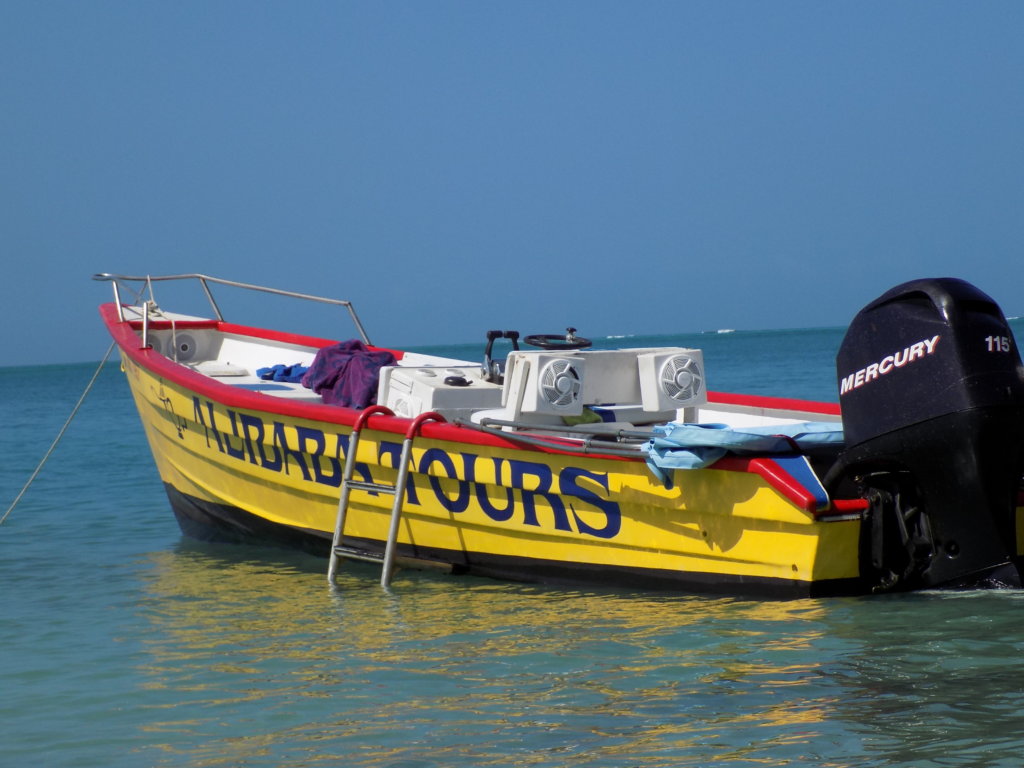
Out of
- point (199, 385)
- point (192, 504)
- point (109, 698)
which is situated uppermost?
point (199, 385)

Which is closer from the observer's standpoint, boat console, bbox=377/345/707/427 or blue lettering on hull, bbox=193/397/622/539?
blue lettering on hull, bbox=193/397/622/539

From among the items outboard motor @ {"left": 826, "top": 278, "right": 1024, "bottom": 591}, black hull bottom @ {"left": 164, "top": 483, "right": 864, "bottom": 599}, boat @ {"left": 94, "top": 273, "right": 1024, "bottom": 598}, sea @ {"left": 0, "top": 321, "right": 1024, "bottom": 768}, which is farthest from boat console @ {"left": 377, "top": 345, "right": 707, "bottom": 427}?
outboard motor @ {"left": 826, "top": 278, "right": 1024, "bottom": 591}

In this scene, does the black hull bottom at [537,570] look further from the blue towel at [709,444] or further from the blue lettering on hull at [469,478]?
the blue towel at [709,444]

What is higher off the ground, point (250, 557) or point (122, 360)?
point (122, 360)

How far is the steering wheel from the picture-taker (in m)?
6.53

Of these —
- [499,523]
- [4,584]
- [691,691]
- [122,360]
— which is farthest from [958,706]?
[122,360]

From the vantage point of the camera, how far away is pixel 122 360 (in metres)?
9.26

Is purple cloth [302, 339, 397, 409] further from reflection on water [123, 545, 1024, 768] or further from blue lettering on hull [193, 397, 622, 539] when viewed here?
reflection on water [123, 545, 1024, 768]

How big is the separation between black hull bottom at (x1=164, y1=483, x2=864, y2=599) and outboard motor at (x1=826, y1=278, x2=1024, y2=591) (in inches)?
17.3

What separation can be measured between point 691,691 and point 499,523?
1844 mm

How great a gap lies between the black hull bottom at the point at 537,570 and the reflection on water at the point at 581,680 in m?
0.07

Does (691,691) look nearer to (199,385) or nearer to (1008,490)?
(1008,490)

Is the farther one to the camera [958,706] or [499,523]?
[499,523]

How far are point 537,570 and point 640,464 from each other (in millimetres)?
Result: 931
